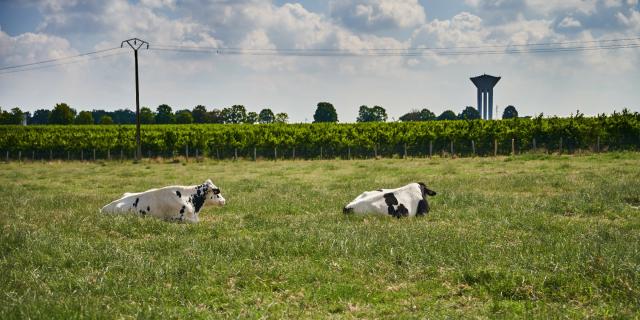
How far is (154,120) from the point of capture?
5187 inches

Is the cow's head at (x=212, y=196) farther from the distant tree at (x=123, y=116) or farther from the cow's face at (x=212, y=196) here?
the distant tree at (x=123, y=116)

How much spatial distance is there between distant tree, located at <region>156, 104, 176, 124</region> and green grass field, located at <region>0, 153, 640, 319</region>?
4754 inches

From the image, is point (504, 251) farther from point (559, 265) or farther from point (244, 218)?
point (244, 218)

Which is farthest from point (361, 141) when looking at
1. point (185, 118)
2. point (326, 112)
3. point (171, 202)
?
point (326, 112)

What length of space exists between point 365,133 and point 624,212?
40024 mm

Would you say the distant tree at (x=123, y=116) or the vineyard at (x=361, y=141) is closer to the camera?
the vineyard at (x=361, y=141)

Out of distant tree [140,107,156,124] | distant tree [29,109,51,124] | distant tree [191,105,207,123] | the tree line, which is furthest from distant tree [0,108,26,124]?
distant tree [29,109,51,124]

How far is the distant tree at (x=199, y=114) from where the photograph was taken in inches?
5167

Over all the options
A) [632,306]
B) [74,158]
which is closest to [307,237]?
[632,306]

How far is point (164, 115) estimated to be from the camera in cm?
13150

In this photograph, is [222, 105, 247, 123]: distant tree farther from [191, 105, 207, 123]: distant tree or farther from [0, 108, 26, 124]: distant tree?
[0, 108, 26, 124]: distant tree

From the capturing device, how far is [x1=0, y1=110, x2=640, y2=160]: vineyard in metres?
48.0

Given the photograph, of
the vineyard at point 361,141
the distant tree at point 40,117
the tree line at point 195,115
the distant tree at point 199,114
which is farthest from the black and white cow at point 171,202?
the distant tree at point 40,117

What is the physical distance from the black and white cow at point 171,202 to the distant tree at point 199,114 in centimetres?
11990
